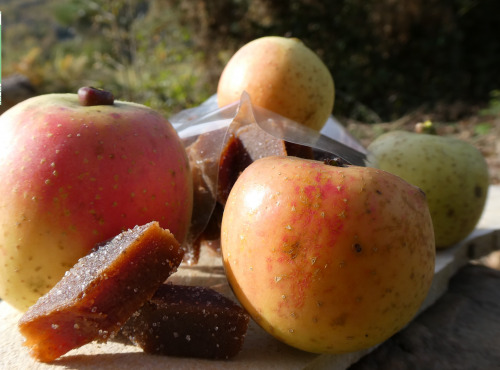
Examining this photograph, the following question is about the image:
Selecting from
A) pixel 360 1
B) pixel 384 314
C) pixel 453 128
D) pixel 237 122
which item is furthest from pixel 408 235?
pixel 360 1

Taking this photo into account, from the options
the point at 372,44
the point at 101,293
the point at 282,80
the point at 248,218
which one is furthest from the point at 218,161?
the point at 372,44

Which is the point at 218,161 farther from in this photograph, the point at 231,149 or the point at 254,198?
the point at 254,198

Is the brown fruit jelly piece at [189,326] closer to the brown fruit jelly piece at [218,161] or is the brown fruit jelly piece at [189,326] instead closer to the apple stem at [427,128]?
the brown fruit jelly piece at [218,161]

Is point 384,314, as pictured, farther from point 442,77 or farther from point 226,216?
point 442,77

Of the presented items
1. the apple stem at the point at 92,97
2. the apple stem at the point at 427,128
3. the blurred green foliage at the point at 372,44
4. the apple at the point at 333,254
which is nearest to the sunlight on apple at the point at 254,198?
the apple at the point at 333,254

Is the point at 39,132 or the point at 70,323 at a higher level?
the point at 39,132

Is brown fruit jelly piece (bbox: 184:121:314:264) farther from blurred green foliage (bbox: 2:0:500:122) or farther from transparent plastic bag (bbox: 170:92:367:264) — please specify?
blurred green foliage (bbox: 2:0:500:122)
